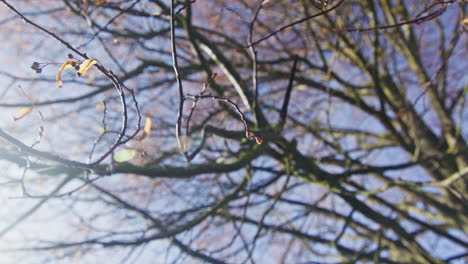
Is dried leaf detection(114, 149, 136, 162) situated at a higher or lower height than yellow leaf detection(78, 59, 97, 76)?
higher

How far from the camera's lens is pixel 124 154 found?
2.06 m

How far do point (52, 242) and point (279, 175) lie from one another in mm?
2451

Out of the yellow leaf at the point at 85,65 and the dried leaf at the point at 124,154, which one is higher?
the dried leaf at the point at 124,154

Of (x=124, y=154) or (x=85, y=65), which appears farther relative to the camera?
(x=124, y=154)

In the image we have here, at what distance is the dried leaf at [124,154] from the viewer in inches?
80.0

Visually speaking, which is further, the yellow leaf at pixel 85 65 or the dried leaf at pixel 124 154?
the dried leaf at pixel 124 154

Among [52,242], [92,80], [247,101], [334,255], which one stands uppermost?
[92,80]

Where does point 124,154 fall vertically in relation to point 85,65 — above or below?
above

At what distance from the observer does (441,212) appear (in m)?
4.55

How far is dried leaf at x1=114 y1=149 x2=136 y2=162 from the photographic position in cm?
203

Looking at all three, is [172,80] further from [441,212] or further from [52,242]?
[441,212]

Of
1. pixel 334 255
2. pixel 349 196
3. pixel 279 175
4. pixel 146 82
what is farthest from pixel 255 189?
pixel 146 82

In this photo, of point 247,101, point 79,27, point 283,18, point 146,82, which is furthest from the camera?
point 283,18

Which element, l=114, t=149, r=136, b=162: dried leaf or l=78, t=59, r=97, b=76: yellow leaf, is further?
l=114, t=149, r=136, b=162: dried leaf
